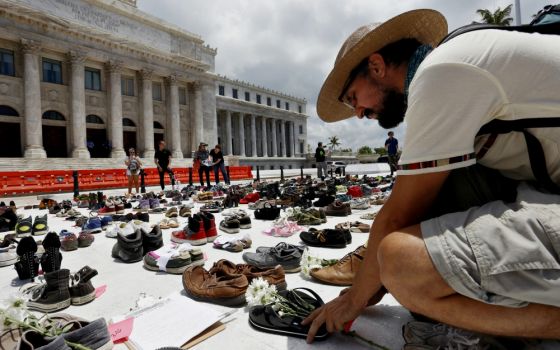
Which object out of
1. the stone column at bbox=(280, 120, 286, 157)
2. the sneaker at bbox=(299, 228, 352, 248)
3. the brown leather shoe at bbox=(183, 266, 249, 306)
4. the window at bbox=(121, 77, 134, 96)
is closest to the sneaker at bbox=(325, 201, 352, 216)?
the sneaker at bbox=(299, 228, 352, 248)

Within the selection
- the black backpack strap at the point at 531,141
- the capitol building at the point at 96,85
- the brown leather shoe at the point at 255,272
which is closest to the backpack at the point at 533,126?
the black backpack strap at the point at 531,141

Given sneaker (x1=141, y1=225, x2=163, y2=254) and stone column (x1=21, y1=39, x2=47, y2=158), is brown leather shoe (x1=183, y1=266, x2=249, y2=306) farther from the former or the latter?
stone column (x1=21, y1=39, x2=47, y2=158)

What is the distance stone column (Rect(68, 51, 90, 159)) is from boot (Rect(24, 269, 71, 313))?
2925 centimetres

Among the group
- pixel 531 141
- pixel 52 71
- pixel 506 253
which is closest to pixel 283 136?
pixel 52 71

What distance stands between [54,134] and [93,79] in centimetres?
648

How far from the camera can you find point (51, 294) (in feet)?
7.47

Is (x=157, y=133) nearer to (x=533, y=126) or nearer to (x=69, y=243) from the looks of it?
(x=69, y=243)

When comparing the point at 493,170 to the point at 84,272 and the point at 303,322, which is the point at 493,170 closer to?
the point at 303,322

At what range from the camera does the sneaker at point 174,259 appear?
295 centimetres

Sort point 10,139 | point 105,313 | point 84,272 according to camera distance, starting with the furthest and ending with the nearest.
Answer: point 10,139 → point 84,272 → point 105,313

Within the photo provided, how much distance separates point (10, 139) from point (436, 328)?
111 ft

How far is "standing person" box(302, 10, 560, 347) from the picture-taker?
1151 millimetres

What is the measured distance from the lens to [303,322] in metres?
1.75

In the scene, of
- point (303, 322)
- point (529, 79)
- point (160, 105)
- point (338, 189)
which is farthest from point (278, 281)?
point (160, 105)
